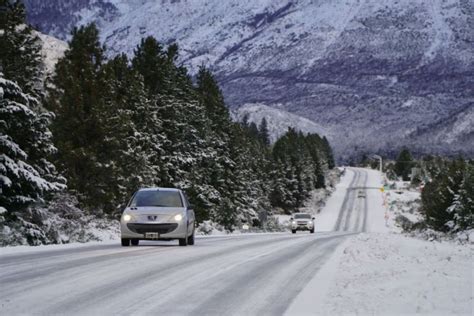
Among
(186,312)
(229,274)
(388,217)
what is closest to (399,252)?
(229,274)

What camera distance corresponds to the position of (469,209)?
48.2m

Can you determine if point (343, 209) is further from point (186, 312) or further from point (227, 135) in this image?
point (186, 312)

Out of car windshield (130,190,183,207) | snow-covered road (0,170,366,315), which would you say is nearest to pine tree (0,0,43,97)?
car windshield (130,190,183,207)

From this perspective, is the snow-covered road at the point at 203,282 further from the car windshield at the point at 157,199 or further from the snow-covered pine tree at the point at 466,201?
the snow-covered pine tree at the point at 466,201

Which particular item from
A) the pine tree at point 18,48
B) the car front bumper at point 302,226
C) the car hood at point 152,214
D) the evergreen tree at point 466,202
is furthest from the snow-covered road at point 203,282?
the car front bumper at point 302,226

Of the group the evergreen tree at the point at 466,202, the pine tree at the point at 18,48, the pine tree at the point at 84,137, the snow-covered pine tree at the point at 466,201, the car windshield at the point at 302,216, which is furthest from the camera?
the car windshield at the point at 302,216

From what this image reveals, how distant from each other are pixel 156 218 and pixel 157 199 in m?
1.14

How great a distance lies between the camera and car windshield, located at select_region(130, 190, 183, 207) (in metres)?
20.1

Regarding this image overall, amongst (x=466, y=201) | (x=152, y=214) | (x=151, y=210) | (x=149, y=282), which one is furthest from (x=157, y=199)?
(x=466, y=201)

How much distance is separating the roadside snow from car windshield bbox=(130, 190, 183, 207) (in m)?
7.68

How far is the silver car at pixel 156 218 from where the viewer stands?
19.1m

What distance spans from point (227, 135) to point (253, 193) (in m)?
9.46

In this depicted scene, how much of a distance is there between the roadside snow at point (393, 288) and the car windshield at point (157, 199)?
7.68 metres

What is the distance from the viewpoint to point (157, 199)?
20266 mm
